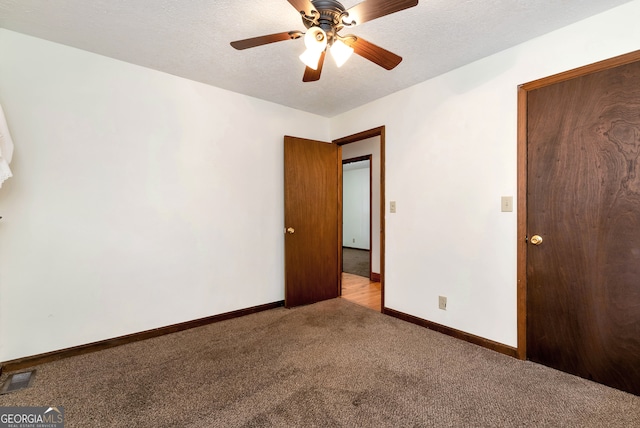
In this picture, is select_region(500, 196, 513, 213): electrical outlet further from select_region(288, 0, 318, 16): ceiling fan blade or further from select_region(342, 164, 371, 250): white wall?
select_region(342, 164, 371, 250): white wall

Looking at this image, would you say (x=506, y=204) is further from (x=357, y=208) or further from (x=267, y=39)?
(x=357, y=208)

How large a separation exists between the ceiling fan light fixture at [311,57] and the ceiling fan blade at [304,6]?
0.58ft

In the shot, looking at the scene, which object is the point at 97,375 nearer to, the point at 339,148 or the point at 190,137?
the point at 190,137

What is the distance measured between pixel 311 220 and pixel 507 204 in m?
2.08

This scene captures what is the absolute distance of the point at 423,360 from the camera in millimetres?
A: 2184

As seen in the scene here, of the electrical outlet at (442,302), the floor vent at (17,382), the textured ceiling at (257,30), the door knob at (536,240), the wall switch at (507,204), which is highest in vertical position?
the textured ceiling at (257,30)

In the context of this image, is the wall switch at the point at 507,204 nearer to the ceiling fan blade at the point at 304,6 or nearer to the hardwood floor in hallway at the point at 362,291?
the hardwood floor in hallway at the point at 362,291

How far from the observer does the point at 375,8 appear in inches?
54.7

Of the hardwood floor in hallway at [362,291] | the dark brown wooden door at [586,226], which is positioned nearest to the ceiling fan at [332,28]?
the dark brown wooden door at [586,226]

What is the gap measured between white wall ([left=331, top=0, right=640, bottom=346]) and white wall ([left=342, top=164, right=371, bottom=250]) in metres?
4.78

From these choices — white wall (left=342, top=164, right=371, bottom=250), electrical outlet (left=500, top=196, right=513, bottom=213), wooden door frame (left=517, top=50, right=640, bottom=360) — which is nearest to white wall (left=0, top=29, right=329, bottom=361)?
electrical outlet (left=500, top=196, right=513, bottom=213)

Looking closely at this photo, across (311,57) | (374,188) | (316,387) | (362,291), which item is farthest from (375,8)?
(374,188)

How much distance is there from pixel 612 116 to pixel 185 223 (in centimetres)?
340

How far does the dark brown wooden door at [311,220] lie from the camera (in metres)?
3.40
